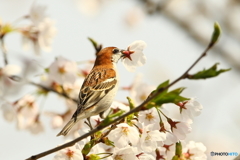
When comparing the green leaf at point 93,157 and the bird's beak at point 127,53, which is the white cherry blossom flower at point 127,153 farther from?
the bird's beak at point 127,53

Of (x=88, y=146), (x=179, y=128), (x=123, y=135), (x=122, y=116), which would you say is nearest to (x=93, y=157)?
(x=88, y=146)

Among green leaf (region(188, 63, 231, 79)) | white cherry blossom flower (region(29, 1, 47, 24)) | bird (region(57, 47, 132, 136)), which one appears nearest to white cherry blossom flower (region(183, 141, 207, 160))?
bird (region(57, 47, 132, 136))

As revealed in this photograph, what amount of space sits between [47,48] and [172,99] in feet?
7.95

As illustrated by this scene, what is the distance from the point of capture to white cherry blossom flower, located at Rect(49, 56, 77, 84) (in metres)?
3.66

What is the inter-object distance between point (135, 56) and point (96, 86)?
0.28m

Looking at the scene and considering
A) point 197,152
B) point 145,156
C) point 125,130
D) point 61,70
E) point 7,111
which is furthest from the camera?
point 61,70

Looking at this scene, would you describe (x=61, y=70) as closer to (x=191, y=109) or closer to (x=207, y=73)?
(x=191, y=109)

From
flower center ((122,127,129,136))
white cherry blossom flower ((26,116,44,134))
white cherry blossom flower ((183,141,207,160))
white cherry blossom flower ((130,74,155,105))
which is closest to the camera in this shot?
flower center ((122,127,129,136))

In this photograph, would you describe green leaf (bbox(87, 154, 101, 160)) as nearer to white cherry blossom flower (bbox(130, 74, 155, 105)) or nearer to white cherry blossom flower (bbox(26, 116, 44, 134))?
white cherry blossom flower (bbox(130, 74, 155, 105))

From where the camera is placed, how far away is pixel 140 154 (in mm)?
2287

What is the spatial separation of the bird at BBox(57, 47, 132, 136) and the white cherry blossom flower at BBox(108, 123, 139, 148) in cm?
14

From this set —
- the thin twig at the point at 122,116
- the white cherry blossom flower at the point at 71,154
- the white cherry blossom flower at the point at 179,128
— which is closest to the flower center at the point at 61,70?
the white cherry blossom flower at the point at 71,154

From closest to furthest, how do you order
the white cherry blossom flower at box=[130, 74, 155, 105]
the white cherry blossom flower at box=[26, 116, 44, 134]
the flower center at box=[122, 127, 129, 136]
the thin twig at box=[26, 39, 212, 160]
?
1. the thin twig at box=[26, 39, 212, 160]
2. the flower center at box=[122, 127, 129, 136]
3. the white cherry blossom flower at box=[130, 74, 155, 105]
4. the white cherry blossom flower at box=[26, 116, 44, 134]

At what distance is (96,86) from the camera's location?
2.24 meters
